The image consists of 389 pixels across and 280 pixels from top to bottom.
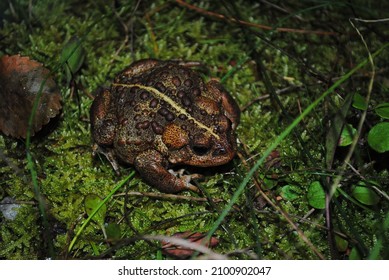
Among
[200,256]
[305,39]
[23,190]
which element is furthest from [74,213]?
[305,39]

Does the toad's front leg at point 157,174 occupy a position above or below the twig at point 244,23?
below

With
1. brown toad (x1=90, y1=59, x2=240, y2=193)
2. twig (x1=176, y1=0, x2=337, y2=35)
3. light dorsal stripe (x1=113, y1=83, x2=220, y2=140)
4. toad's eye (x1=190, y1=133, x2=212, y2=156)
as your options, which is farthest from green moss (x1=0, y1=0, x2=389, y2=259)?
light dorsal stripe (x1=113, y1=83, x2=220, y2=140)

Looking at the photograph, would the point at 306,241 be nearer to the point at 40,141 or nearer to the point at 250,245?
the point at 250,245

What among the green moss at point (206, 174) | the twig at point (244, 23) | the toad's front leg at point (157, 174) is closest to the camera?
the green moss at point (206, 174)

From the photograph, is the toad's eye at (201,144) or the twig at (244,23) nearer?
the toad's eye at (201,144)

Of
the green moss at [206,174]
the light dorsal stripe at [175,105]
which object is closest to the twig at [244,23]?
the green moss at [206,174]

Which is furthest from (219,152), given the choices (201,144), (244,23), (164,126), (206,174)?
(244,23)

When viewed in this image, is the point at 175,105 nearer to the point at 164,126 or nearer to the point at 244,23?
the point at 164,126

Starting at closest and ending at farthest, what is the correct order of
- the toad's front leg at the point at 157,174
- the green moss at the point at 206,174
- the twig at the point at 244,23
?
1. the green moss at the point at 206,174
2. the toad's front leg at the point at 157,174
3. the twig at the point at 244,23

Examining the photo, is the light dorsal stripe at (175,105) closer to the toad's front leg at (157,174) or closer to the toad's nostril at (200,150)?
the toad's nostril at (200,150)
